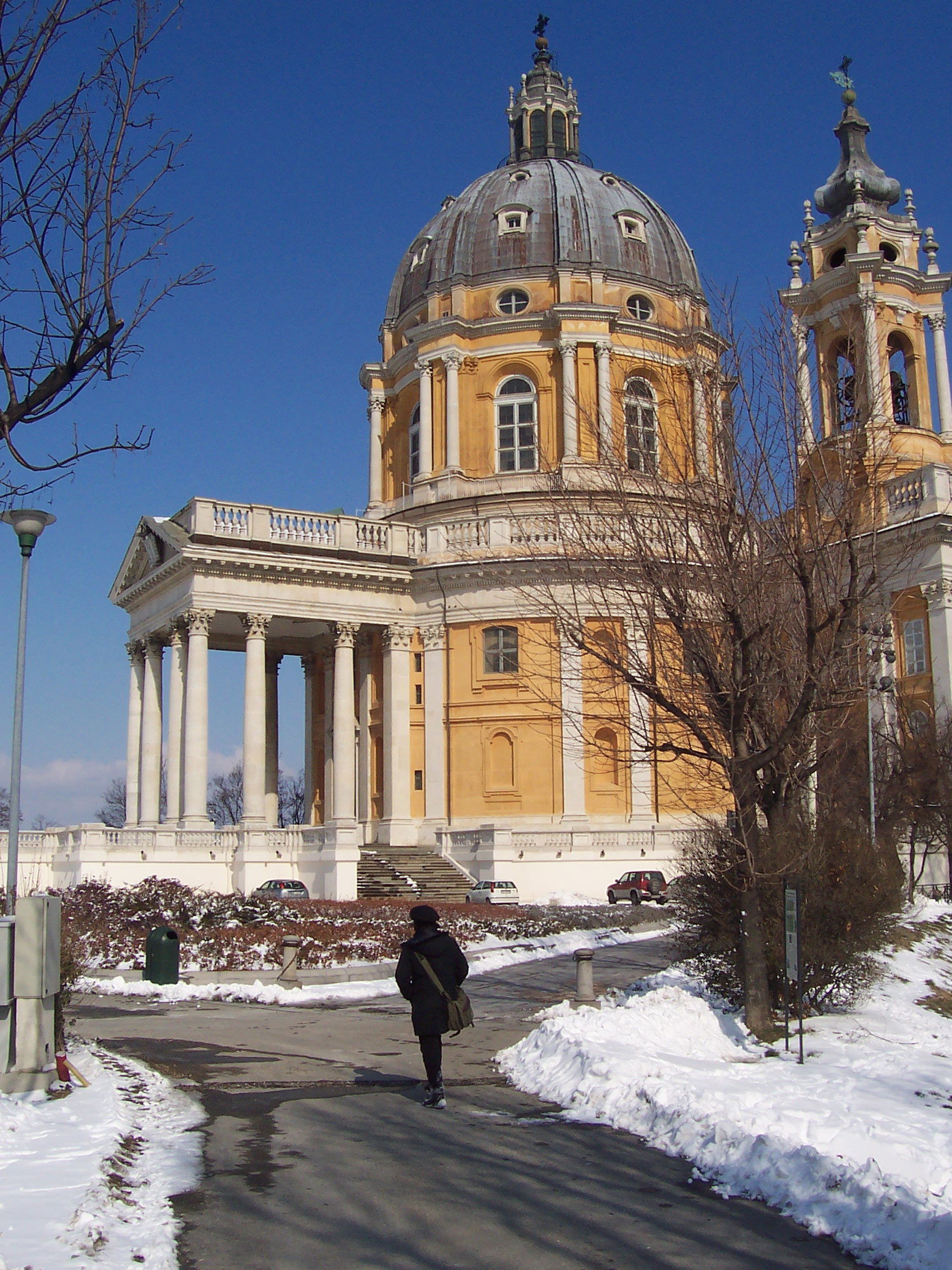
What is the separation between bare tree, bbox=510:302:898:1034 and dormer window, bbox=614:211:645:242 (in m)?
42.1

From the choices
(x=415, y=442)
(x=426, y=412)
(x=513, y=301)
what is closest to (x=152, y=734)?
(x=426, y=412)

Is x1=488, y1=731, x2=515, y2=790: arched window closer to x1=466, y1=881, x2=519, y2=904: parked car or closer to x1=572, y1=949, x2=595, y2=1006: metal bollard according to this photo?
x1=466, y1=881, x2=519, y2=904: parked car

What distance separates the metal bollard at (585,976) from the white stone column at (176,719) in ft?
90.5

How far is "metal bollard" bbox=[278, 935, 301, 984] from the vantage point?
73.3 feet

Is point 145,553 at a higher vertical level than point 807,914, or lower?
higher

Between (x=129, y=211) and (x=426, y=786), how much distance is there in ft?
124

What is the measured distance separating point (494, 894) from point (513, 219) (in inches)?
1206

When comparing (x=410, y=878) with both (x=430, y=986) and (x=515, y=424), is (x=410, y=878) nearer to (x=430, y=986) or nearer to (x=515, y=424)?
(x=515, y=424)

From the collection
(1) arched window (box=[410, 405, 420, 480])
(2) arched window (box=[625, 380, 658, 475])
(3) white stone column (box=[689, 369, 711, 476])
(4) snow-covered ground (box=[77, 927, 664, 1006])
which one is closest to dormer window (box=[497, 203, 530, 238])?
(1) arched window (box=[410, 405, 420, 480])

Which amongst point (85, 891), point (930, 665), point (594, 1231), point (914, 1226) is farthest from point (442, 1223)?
point (930, 665)

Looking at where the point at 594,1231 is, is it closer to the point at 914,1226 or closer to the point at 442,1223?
the point at 442,1223

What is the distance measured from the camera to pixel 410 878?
40938 mm

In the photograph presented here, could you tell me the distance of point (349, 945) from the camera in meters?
26.1

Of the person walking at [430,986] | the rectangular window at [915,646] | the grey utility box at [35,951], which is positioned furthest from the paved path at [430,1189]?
the rectangular window at [915,646]
